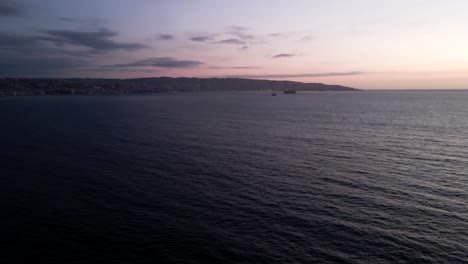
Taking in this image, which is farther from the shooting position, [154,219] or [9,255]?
[154,219]

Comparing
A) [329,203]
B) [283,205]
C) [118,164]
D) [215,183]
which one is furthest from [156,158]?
[329,203]

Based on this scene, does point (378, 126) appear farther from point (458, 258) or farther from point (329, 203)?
point (458, 258)

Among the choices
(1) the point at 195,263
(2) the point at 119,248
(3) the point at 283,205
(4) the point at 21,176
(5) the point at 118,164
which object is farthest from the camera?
(5) the point at 118,164

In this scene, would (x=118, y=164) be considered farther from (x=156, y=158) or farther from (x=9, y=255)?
(x=9, y=255)

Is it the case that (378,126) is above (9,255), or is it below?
above

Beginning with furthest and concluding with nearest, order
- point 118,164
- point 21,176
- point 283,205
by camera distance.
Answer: point 118,164
point 21,176
point 283,205

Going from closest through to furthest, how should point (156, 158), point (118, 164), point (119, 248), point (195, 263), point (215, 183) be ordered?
point (195, 263) → point (119, 248) → point (215, 183) → point (118, 164) → point (156, 158)

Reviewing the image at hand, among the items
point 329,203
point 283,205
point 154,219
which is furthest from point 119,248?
point 329,203

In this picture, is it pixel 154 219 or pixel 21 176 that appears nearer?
pixel 154 219

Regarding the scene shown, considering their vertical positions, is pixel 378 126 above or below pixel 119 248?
above

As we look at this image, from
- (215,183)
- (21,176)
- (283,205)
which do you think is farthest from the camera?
(21,176)
